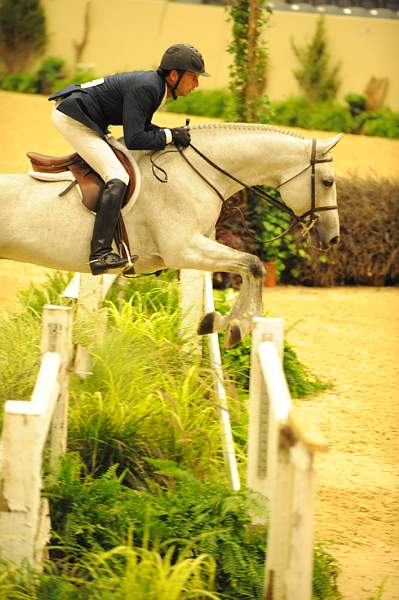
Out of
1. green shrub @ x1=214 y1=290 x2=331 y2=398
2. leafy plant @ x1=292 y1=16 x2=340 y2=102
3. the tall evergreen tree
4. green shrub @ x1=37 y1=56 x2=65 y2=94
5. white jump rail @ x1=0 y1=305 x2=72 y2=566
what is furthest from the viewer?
green shrub @ x1=37 y1=56 x2=65 y2=94

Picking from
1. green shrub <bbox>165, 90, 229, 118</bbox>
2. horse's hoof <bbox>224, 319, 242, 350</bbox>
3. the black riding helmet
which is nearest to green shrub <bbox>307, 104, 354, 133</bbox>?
green shrub <bbox>165, 90, 229, 118</bbox>

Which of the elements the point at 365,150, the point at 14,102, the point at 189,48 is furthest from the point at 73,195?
the point at 14,102

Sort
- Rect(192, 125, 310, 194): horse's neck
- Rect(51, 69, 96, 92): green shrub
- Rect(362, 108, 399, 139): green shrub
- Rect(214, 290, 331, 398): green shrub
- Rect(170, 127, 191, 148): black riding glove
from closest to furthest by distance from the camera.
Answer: Rect(170, 127, 191, 148): black riding glove
Rect(192, 125, 310, 194): horse's neck
Rect(214, 290, 331, 398): green shrub
Rect(362, 108, 399, 139): green shrub
Rect(51, 69, 96, 92): green shrub

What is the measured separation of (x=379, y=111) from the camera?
19672mm

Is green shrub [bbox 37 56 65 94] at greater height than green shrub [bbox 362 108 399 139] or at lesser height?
greater

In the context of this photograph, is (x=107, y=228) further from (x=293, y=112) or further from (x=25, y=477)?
(x=293, y=112)

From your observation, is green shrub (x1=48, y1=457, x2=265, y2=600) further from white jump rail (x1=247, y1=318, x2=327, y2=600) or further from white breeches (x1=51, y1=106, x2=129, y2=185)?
white breeches (x1=51, y1=106, x2=129, y2=185)

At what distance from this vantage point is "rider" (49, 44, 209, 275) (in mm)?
5828

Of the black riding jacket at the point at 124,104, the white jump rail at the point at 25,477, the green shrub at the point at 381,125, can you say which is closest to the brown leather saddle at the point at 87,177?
the black riding jacket at the point at 124,104

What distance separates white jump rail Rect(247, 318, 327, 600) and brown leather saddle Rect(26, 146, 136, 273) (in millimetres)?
1587

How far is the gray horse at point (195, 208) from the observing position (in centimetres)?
598

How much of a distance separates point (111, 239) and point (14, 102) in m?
14.0

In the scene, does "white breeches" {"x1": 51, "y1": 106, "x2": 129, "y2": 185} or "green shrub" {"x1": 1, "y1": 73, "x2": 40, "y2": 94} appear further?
"green shrub" {"x1": 1, "y1": 73, "x2": 40, "y2": 94}

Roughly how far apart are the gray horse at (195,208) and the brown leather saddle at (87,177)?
58mm
